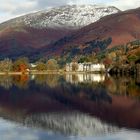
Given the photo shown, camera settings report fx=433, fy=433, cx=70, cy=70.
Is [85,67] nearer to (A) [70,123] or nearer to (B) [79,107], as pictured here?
(B) [79,107]

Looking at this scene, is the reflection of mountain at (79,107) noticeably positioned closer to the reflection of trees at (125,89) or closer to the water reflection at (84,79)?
the reflection of trees at (125,89)

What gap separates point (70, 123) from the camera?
2384 centimetres

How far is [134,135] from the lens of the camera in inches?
768

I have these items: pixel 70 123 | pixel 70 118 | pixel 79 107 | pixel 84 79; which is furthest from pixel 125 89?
pixel 84 79

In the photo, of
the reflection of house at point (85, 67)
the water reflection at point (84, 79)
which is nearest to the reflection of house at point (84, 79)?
the water reflection at point (84, 79)

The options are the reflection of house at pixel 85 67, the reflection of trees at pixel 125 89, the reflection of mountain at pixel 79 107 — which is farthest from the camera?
the reflection of house at pixel 85 67

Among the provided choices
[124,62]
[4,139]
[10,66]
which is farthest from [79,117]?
[10,66]

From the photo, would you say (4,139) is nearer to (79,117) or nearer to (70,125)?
(70,125)

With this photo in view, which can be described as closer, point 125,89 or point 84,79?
point 125,89

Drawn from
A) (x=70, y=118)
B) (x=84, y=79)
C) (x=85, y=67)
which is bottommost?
(x=70, y=118)

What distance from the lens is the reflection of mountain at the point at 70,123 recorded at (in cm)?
2105

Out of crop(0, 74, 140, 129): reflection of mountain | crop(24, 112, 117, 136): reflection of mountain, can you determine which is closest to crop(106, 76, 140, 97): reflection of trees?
crop(0, 74, 140, 129): reflection of mountain

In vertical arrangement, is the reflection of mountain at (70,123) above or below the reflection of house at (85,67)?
below

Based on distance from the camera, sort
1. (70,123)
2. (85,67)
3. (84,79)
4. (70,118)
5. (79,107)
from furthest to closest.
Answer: (85,67)
(84,79)
(79,107)
(70,118)
(70,123)
